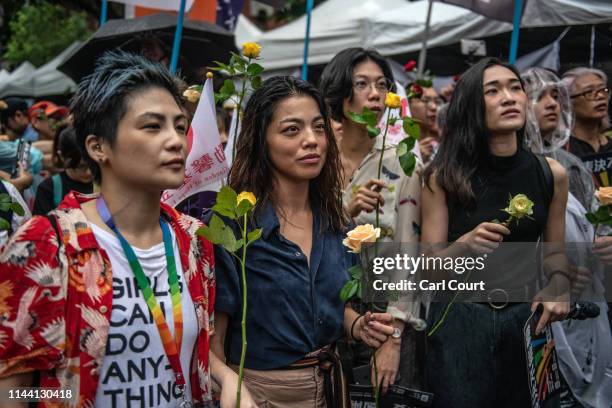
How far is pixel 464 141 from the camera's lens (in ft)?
11.1

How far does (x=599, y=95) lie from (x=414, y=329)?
104 inches

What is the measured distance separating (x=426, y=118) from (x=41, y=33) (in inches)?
683

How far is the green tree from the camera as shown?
20.6m

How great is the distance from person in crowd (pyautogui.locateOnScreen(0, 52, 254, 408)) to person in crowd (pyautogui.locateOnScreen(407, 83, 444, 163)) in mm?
3600

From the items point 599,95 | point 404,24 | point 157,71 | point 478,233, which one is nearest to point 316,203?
point 478,233

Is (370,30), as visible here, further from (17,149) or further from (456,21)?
(17,149)

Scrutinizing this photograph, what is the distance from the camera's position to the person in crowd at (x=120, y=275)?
6.44 feet

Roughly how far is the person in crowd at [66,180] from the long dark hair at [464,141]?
2648 millimetres

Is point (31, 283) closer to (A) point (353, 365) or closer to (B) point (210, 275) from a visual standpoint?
(B) point (210, 275)

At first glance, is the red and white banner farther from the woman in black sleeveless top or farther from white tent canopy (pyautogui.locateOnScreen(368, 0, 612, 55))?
white tent canopy (pyautogui.locateOnScreen(368, 0, 612, 55))

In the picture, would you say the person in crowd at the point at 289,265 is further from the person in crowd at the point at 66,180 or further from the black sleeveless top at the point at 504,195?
the person in crowd at the point at 66,180

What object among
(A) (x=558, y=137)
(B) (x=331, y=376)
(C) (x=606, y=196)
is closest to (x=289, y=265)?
(B) (x=331, y=376)

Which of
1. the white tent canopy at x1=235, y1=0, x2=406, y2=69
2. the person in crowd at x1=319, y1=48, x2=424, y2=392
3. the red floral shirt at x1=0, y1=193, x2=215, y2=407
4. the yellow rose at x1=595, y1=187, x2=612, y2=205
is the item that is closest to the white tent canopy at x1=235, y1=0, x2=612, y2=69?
the white tent canopy at x1=235, y1=0, x2=406, y2=69

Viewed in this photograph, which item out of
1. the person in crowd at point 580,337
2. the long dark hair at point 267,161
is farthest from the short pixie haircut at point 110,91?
the person in crowd at point 580,337
